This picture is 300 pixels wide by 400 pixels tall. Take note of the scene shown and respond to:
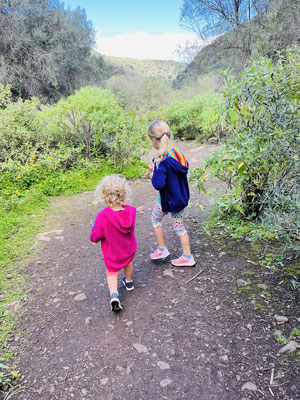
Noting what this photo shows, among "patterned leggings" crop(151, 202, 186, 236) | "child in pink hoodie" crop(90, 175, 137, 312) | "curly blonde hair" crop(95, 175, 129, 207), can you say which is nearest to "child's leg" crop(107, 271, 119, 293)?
"child in pink hoodie" crop(90, 175, 137, 312)

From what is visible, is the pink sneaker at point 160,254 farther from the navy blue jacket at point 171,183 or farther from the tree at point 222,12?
the tree at point 222,12

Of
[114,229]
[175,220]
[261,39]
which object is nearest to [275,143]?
[175,220]

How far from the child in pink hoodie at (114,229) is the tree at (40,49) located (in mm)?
15565

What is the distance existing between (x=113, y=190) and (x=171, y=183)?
0.65 m

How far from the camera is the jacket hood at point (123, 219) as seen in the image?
8.26ft

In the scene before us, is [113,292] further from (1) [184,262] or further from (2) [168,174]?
(2) [168,174]

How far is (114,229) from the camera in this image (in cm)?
254

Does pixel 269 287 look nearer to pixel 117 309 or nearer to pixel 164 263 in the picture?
pixel 164 263

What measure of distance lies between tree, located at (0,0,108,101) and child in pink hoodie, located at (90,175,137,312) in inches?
613

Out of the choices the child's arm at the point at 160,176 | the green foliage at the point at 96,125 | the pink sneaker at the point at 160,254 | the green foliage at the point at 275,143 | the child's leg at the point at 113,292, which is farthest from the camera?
the green foliage at the point at 96,125

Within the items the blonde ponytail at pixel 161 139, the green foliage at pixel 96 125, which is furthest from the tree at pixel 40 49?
the blonde ponytail at pixel 161 139

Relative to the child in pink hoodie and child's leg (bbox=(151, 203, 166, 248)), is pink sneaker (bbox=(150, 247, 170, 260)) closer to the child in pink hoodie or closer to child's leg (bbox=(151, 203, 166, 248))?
child's leg (bbox=(151, 203, 166, 248))

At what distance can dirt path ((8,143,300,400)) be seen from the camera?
1821 millimetres

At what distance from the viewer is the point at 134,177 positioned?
7051 millimetres
